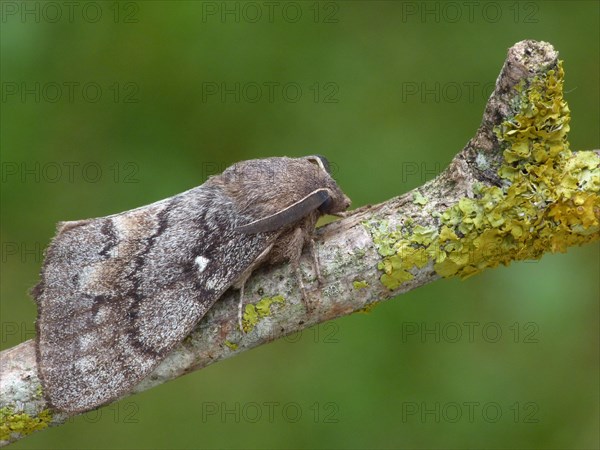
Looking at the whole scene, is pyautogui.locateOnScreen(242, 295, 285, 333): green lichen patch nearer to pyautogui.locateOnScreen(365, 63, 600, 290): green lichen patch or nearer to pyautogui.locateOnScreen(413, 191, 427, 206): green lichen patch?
pyautogui.locateOnScreen(365, 63, 600, 290): green lichen patch

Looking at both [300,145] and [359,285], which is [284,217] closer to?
[359,285]

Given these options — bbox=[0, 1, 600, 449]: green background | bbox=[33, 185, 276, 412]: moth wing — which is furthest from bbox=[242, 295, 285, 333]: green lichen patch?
bbox=[0, 1, 600, 449]: green background

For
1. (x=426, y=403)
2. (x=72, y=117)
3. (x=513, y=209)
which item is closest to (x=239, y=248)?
(x=513, y=209)

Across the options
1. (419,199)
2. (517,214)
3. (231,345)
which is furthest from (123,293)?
(517,214)

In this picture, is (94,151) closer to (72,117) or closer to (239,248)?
(72,117)

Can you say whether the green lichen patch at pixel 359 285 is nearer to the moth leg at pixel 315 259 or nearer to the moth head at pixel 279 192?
the moth leg at pixel 315 259

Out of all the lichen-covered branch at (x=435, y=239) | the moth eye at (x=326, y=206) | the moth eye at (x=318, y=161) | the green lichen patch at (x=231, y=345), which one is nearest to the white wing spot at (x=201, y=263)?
the lichen-covered branch at (x=435, y=239)
